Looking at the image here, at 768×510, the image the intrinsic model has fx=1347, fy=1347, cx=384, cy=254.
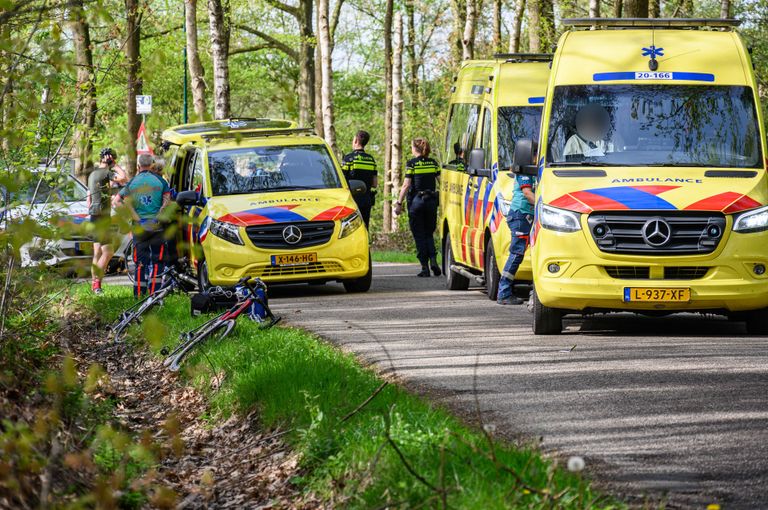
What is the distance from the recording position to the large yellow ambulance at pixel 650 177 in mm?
11367

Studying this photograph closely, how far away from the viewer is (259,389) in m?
9.18

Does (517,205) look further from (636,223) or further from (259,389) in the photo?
(259,389)

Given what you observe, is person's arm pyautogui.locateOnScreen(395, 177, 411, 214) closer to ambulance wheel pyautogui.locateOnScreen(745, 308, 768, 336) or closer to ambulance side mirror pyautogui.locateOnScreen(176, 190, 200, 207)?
ambulance side mirror pyautogui.locateOnScreen(176, 190, 200, 207)

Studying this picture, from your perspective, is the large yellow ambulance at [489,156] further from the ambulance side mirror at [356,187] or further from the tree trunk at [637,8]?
the tree trunk at [637,8]

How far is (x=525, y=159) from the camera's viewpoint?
12.5 meters

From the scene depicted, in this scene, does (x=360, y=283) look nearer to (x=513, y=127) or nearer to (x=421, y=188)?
(x=421, y=188)

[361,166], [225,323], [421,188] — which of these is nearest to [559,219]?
[225,323]

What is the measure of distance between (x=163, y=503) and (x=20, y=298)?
6680 mm

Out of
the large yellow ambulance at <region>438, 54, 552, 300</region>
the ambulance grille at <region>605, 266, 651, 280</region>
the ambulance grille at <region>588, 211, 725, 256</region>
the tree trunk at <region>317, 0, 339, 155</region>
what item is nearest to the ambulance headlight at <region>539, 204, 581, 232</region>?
the ambulance grille at <region>588, 211, 725, 256</region>

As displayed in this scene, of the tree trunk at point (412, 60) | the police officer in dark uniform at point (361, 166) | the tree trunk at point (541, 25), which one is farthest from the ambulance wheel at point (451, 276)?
the tree trunk at point (412, 60)

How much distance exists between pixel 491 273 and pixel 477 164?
1446mm

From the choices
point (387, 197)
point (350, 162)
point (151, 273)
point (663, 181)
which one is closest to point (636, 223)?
point (663, 181)

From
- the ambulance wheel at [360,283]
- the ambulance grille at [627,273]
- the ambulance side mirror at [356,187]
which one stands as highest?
the ambulance side mirror at [356,187]

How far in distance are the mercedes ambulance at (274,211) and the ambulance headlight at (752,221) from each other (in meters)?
6.13
